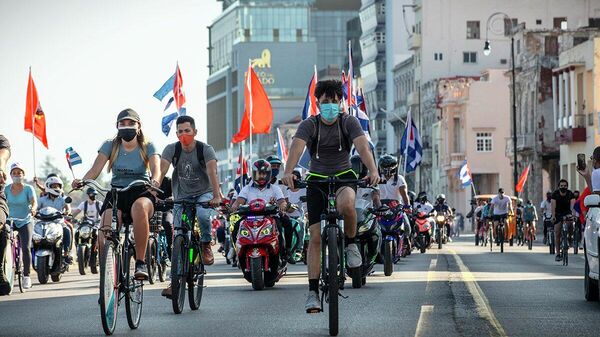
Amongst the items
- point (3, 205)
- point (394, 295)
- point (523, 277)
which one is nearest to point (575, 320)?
point (394, 295)

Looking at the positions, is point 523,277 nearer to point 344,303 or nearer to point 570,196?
point 344,303

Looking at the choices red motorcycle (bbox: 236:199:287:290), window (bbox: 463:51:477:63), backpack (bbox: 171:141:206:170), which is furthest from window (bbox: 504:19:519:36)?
backpack (bbox: 171:141:206:170)

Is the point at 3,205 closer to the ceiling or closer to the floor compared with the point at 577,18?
closer to the floor

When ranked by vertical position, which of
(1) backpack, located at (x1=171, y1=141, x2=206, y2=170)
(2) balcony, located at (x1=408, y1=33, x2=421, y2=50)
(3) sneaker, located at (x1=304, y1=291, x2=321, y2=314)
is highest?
(2) balcony, located at (x1=408, y1=33, x2=421, y2=50)

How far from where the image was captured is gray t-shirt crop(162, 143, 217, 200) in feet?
55.4

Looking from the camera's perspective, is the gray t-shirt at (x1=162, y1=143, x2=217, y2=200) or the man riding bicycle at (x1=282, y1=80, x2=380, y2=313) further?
the gray t-shirt at (x1=162, y1=143, x2=217, y2=200)

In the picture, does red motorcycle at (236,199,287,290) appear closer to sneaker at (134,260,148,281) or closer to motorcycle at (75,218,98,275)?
sneaker at (134,260,148,281)

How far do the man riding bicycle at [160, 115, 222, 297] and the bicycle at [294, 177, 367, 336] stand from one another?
293cm

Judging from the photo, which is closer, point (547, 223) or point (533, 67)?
point (547, 223)

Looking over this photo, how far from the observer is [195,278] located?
16.7 metres

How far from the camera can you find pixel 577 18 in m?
130

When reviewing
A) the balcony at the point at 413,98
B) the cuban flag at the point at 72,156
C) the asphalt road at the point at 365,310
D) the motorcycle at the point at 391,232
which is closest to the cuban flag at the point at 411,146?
the cuban flag at the point at 72,156

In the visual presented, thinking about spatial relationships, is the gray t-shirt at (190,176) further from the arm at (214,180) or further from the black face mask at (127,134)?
the black face mask at (127,134)

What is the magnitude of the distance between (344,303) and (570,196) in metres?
17.8
